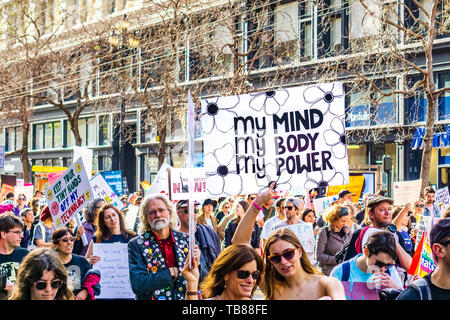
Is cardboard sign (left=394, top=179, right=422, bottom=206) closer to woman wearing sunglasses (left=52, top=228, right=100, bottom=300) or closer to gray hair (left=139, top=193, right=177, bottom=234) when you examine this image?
gray hair (left=139, top=193, right=177, bottom=234)

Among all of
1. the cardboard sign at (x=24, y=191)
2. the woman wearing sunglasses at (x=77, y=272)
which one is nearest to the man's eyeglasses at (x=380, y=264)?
the woman wearing sunglasses at (x=77, y=272)

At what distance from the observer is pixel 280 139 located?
6.26m

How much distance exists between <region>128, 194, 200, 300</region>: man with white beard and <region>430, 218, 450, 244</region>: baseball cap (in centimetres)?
171

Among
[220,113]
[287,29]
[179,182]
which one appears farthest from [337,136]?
[287,29]

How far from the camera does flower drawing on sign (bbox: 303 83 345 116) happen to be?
6.15m

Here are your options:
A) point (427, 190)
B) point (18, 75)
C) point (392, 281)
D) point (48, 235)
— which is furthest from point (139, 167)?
point (392, 281)

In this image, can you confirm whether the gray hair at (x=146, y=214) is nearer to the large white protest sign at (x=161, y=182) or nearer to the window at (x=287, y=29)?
the large white protest sign at (x=161, y=182)

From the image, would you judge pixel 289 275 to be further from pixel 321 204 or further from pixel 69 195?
pixel 321 204

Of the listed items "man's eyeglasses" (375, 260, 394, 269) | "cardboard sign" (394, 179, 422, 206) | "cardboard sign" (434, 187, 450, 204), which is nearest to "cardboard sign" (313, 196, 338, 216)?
"cardboard sign" (394, 179, 422, 206)

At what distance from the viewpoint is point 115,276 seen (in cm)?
633

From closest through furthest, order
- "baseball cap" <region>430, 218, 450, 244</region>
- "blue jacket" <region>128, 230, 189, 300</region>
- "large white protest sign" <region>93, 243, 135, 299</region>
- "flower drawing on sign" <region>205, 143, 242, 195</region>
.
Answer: "baseball cap" <region>430, 218, 450, 244</region> < "blue jacket" <region>128, 230, 189, 300</region> < "flower drawing on sign" <region>205, 143, 242, 195</region> < "large white protest sign" <region>93, 243, 135, 299</region>

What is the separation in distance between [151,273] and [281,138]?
6.13ft

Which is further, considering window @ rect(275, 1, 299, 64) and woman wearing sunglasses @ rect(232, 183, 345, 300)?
window @ rect(275, 1, 299, 64)

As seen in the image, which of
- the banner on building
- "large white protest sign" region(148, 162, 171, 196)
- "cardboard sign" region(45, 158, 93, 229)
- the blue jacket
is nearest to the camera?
the blue jacket
